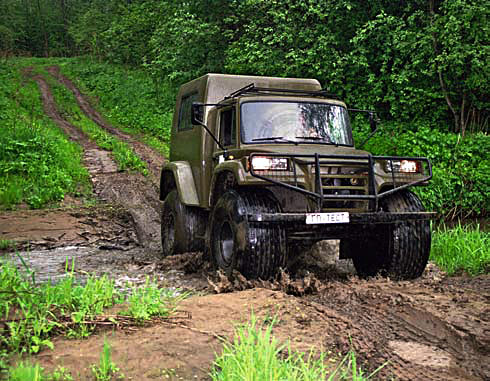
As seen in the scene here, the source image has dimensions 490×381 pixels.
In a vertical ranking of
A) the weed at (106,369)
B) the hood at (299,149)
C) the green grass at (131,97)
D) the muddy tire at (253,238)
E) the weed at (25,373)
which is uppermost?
the green grass at (131,97)

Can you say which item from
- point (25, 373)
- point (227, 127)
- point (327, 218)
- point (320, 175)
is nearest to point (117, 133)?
point (227, 127)

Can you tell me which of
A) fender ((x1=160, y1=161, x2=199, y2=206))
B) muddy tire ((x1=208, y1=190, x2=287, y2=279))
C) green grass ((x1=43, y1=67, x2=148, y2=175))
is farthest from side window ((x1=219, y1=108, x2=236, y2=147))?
green grass ((x1=43, y1=67, x2=148, y2=175))

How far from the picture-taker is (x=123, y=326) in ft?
12.0

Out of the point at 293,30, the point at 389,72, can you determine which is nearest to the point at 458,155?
the point at 389,72

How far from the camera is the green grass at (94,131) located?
1606cm

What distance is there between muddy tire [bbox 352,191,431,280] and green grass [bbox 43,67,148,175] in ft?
34.0

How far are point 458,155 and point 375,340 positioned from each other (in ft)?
30.8

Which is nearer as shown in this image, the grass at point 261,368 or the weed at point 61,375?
the grass at point 261,368

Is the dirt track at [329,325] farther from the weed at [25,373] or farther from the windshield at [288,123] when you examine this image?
the windshield at [288,123]

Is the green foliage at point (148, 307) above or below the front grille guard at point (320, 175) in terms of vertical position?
below

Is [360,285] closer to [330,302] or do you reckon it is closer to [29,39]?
[330,302]

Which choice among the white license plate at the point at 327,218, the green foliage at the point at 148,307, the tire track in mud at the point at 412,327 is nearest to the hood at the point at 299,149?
the white license plate at the point at 327,218

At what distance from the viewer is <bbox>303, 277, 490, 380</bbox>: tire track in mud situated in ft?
10.9

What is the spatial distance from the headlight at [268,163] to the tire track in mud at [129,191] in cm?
374
